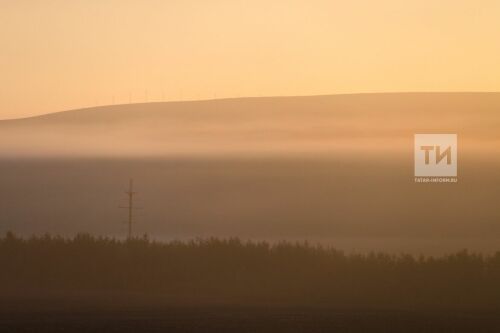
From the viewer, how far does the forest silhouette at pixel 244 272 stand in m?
29.6

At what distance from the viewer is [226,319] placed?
890 inches

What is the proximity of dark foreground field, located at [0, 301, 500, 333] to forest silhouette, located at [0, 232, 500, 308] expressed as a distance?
8.62ft

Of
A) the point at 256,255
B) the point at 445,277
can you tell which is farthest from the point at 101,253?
the point at 445,277

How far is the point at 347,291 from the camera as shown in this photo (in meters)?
30.3

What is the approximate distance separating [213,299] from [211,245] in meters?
7.41

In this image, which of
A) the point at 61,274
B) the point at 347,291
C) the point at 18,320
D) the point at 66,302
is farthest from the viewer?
the point at 61,274

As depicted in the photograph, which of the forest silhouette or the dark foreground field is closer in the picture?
the dark foreground field

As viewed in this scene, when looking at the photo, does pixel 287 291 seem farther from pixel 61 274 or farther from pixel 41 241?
pixel 41 241

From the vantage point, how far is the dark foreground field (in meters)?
21.0

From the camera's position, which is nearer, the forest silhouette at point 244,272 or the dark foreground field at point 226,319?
the dark foreground field at point 226,319

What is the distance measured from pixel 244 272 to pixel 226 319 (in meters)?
10.4

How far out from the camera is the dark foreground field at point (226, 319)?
21.0 m

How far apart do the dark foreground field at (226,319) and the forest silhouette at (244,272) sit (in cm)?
A: 263

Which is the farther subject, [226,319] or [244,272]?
[244,272]
